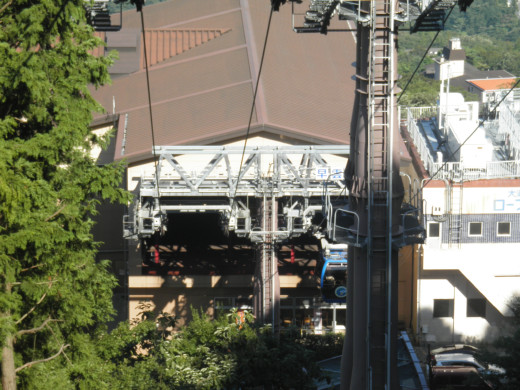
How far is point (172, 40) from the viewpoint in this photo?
45.7m

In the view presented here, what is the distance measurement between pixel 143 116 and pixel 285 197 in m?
8.20

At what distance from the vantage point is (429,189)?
108ft

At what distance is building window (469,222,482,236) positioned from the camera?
33281 mm

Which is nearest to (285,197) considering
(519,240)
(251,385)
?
(519,240)

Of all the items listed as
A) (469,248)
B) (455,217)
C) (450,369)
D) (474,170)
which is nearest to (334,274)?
(450,369)

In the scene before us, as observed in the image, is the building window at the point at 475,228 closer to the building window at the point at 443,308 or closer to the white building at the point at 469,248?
the white building at the point at 469,248

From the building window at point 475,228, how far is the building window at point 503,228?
1.97 ft

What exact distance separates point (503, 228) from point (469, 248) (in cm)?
128

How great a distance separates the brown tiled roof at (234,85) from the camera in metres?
34.7

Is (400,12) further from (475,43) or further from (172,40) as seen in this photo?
(475,43)

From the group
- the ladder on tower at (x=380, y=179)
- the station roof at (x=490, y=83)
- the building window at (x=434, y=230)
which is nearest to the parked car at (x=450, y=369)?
the building window at (x=434, y=230)

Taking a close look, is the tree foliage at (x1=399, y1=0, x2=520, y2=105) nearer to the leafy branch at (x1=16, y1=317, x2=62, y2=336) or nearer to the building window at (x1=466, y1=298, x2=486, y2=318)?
the building window at (x1=466, y1=298, x2=486, y2=318)

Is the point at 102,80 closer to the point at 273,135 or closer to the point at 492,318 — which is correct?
the point at 273,135

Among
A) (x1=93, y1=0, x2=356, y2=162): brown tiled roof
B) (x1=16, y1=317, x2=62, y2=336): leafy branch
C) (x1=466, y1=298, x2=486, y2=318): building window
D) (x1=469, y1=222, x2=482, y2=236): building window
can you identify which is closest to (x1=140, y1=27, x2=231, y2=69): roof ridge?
(x1=93, y1=0, x2=356, y2=162): brown tiled roof
